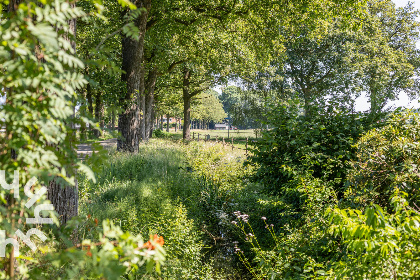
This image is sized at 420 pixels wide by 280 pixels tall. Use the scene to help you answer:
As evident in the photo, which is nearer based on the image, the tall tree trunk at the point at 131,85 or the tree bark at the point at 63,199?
the tree bark at the point at 63,199

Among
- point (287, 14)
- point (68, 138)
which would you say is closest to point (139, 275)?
point (68, 138)

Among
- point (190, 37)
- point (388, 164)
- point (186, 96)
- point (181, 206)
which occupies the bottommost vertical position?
point (181, 206)

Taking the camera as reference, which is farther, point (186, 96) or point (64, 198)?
point (186, 96)

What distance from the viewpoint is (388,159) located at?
398 centimetres

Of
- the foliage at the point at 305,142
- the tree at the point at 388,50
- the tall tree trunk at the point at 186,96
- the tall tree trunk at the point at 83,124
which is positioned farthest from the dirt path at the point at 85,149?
the tree at the point at 388,50

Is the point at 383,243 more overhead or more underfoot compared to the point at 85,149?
more overhead

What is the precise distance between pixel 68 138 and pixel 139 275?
9.41 feet

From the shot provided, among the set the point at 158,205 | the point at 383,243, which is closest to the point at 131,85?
the point at 158,205

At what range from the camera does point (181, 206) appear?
17.3ft

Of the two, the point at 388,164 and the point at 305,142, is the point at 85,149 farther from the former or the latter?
the point at 388,164

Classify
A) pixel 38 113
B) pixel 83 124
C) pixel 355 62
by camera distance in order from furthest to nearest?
pixel 355 62 < pixel 83 124 < pixel 38 113

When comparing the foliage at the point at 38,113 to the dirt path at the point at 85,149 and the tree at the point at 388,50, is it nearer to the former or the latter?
the dirt path at the point at 85,149

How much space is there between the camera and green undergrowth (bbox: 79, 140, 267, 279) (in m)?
4.54

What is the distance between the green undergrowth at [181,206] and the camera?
4543 millimetres
